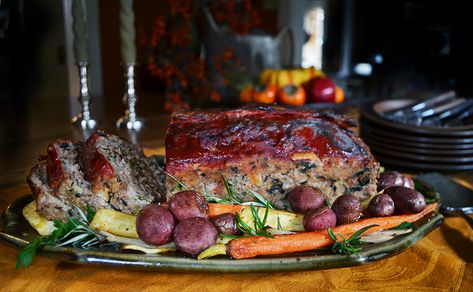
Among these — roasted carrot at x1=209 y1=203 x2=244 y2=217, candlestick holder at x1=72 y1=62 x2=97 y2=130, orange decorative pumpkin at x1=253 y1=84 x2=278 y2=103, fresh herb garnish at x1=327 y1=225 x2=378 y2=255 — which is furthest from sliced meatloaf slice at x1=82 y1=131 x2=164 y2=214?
orange decorative pumpkin at x1=253 y1=84 x2=278 y2=103

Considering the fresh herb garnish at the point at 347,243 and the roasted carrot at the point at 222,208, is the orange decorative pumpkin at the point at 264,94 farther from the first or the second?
the fresh herb garnish at the point at 347,243

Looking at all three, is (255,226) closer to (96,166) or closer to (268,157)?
(268,157)

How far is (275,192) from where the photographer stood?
192 cm

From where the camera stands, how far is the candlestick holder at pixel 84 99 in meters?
3.39

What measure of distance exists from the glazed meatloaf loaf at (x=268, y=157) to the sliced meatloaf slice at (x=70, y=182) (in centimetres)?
27

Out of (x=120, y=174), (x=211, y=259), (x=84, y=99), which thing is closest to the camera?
(x=211, y=259)

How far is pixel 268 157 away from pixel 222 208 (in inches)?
10.4

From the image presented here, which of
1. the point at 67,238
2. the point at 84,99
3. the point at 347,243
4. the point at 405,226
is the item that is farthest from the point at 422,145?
the point at 84,99

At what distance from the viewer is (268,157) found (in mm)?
1867

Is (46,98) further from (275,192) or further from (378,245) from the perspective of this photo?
(378,245)

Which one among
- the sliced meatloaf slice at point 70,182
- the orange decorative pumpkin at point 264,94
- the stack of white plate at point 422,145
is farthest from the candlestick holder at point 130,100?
the sliced meatloaf slice at point 70,182

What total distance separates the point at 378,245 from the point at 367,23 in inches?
199

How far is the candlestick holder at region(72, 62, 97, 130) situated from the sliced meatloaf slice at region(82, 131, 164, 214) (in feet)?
4.96

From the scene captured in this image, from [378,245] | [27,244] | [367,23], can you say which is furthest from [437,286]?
[367,23]
